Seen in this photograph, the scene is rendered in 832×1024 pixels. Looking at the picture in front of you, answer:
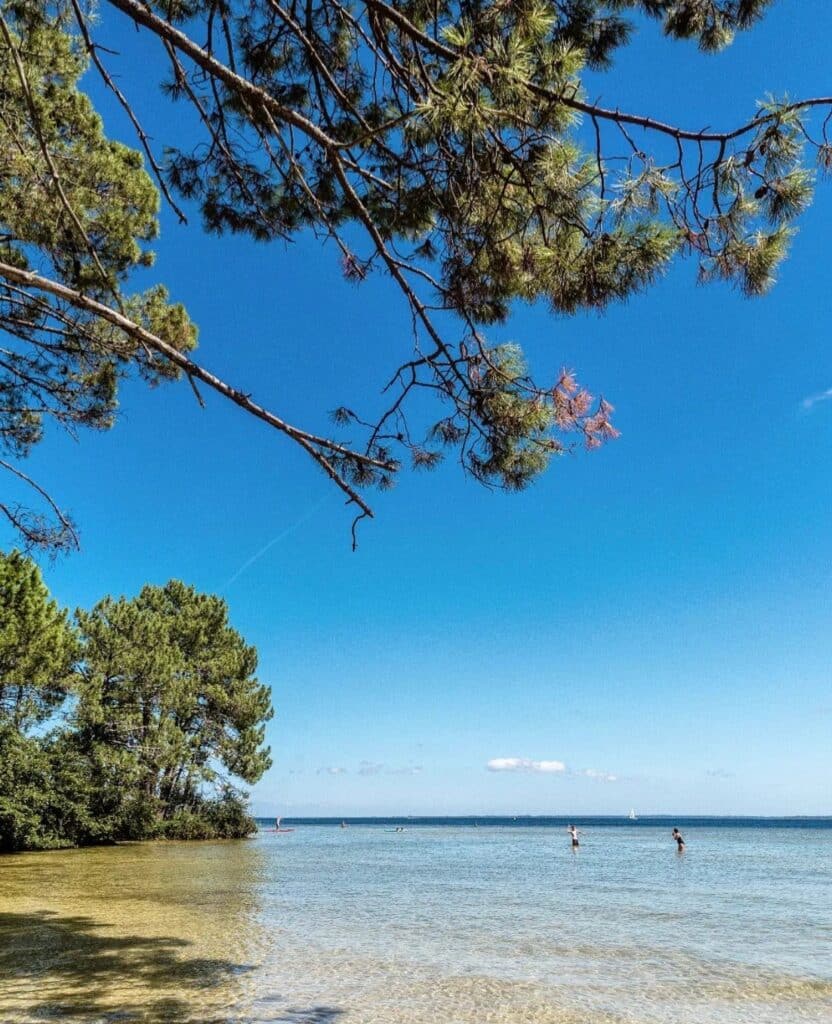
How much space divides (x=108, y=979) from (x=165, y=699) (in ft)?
77.2

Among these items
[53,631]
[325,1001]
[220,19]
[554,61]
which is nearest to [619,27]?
[554,61]

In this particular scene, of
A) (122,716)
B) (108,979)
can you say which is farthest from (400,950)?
(122,716)

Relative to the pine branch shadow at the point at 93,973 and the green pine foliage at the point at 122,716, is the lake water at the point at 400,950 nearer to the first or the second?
the pine branch shadow at the point at 93,973

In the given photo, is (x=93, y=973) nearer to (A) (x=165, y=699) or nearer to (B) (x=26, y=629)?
(B) (x=26, y=629)

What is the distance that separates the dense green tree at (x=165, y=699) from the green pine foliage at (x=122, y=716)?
52mm

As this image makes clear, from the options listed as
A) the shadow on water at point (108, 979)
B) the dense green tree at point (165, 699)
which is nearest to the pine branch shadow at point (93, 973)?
the shadow on water at point (108, 979)

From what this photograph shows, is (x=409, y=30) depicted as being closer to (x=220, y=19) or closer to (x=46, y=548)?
(x=220, y=19)

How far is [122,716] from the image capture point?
27344 mm

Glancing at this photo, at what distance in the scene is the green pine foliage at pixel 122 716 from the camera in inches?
818

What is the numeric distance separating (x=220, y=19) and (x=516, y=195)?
8.18 ft

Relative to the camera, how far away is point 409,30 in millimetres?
3506

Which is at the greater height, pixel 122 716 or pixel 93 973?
pixel 122 716

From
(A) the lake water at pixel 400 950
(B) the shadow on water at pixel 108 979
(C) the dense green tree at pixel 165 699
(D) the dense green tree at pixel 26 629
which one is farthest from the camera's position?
(C) the dense green tree at pixel 165 699

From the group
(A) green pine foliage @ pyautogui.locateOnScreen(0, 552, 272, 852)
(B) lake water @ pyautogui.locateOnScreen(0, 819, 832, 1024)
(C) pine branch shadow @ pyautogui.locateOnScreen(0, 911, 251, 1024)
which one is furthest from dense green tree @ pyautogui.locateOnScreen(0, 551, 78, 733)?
(C) pine branch shadow @ pyautogui.locateOnScreen(0, 911, 251, 1024)
